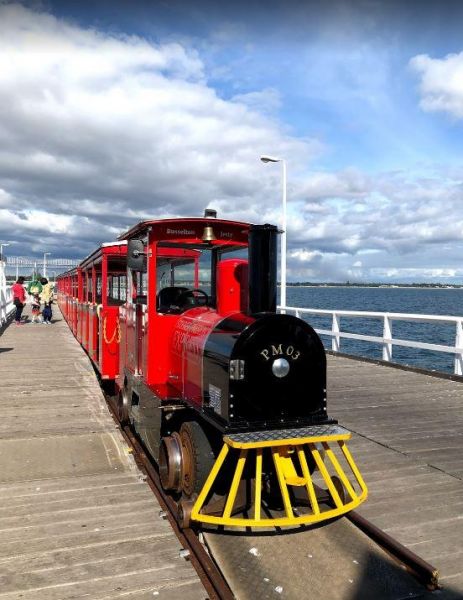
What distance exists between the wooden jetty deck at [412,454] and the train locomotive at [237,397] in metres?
0.36

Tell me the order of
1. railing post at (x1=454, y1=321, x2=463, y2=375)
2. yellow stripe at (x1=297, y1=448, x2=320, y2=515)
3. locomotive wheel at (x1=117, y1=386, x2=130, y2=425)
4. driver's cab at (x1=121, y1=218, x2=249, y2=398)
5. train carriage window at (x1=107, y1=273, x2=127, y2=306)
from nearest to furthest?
yellow stripe at (x1=297, y1=448, x2=320, y2=515) → driver's cab at (x1=121, y1=218, x2=249, y2=398) → locomotive wheel at (x1=117, y1=386, x2=130, y2=425) → train carriage window at (x1=107, y1=273, x2=127, y2=306) → railing post at (x1=454, y1=321, x2=463, y2=375)

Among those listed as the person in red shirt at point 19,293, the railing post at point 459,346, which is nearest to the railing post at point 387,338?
the railing post at point 459,346

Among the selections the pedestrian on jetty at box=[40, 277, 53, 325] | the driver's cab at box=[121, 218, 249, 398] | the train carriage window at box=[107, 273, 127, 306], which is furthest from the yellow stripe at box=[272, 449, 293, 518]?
the pedestrian on jetty at box=[40, 277, 53, 325]

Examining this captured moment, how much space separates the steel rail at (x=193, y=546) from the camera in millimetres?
2785

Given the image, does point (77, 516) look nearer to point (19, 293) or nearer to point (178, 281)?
point (178, 281)

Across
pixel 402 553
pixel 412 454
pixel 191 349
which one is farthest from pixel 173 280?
pixel 402 553

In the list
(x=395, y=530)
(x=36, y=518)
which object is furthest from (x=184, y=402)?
(x=395, y=530)

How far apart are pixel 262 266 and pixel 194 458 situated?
1.53 meters

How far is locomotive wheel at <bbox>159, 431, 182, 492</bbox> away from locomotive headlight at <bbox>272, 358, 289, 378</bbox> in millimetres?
1089

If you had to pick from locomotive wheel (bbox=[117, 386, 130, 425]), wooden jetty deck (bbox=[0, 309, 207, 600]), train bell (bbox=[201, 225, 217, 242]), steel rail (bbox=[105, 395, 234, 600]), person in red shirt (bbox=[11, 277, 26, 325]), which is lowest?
wooden jetty deck (bbox=[0, 309, 207, 600])

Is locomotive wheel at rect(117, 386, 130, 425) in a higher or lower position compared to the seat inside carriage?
lower

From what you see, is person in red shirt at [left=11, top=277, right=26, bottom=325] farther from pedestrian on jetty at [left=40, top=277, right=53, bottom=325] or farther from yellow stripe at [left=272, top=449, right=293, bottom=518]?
yellow stripe at [left=272, top=449, right=293, bottom=518]

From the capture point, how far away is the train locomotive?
11.2ft

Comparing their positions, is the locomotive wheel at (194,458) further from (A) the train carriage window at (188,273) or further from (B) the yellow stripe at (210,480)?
(A) the train carriage window at (188,273)
